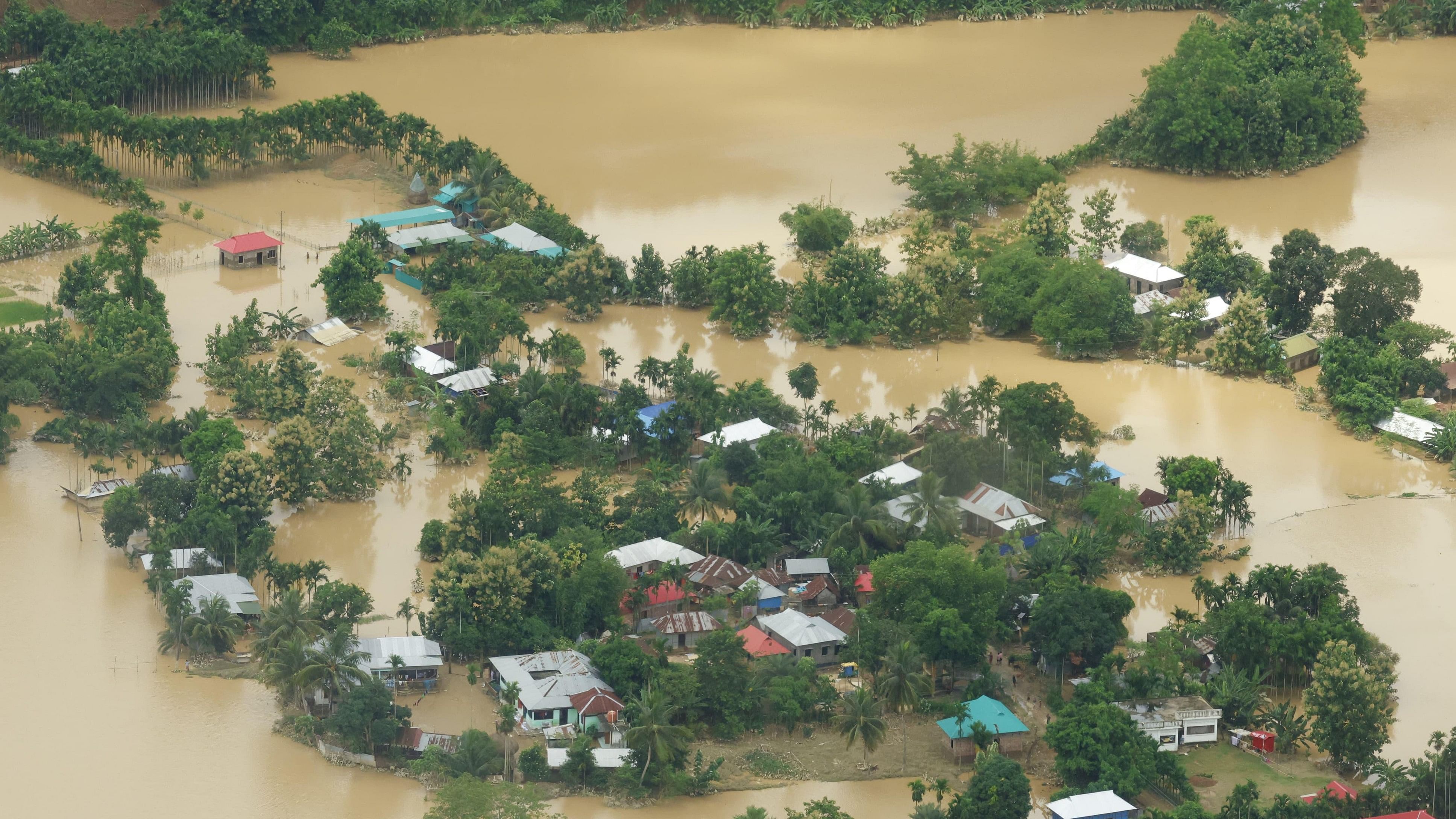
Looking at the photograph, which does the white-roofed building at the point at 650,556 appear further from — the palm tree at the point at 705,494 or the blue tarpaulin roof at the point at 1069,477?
the blue tarpaulin roof at the point at 1069,477

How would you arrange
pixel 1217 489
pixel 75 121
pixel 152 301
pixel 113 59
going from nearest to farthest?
1. pixel 1217 489
2. pixel 152 301
3. pixel 75 121
4. pixel 113 59

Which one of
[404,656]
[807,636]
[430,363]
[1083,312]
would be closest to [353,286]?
[430,363]

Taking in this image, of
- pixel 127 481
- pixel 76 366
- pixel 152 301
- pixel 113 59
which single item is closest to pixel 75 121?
pixel 113 59

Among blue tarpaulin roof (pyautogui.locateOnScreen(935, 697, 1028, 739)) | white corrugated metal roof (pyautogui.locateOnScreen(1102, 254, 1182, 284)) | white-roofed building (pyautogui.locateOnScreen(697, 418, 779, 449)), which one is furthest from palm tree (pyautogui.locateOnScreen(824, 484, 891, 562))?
white corrugated metal roof (pyautogui.locateOnScreen(1102, 254, 1182, 284))

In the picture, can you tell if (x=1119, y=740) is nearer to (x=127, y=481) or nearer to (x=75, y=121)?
(x=127, y=481)

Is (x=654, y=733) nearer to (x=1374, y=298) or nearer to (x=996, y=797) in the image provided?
(x=996, y=797)

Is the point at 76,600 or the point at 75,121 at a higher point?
the point at 75,121
